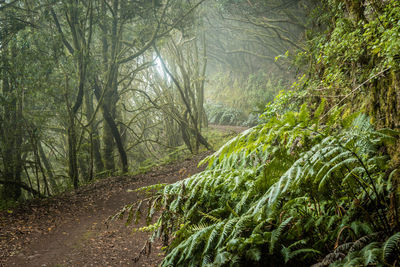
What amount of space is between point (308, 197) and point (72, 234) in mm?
5175

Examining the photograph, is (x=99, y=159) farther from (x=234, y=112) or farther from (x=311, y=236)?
(x=234, y=112)

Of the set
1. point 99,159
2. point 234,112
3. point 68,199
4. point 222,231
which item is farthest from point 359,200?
point 234,112

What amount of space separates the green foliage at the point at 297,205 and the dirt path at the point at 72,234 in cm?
79

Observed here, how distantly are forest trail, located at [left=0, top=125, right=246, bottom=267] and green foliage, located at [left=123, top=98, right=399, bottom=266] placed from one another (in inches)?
43.0

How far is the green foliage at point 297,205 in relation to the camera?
1962 millimetres

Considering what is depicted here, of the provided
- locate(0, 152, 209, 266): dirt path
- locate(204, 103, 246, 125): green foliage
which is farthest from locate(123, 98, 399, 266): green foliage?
locate(204, 103, 246, 125): green foliage

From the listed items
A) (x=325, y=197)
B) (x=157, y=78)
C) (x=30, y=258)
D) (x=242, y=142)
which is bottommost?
(x=30, y=258)

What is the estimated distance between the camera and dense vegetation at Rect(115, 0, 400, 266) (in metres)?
1.91

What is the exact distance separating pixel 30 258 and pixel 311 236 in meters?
4.64

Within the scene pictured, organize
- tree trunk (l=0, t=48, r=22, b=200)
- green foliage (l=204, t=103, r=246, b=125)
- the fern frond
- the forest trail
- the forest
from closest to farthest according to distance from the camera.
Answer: the fern frond, the forest, the forest trail, tree trunk (l=0, t=48, r=22, b=200), green foliage (l=204, t=103, r=246, b=125)

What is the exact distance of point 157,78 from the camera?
16031 mm

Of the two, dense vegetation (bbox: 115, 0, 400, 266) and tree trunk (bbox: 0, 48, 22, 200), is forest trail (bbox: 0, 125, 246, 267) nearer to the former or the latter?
dense vegetation (bbox: 115, 0, 400, 266)

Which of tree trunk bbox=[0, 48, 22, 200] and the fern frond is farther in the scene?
A: tree trunk bbox=[0, 48, 22, 200]

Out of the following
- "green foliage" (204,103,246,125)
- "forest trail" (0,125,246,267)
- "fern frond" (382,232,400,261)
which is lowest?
"forest trail" (0,125,246,267)
